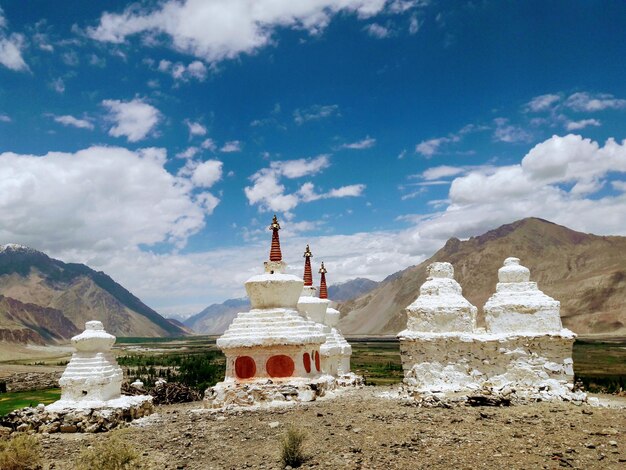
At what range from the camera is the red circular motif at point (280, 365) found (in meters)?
17.9

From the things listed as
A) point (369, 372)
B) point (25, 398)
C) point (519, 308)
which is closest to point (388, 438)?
point (519, 308)

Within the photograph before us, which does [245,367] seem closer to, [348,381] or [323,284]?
[348,381]

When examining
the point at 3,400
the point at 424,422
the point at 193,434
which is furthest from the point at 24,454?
the point at 3,400

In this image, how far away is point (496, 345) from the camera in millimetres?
16359

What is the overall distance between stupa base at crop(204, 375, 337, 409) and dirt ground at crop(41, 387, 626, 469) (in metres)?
1.15

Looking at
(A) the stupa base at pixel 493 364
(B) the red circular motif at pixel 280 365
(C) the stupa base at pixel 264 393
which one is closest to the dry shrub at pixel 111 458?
(C) the stupa base at pixel 264 393

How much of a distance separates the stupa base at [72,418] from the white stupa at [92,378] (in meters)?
0.04

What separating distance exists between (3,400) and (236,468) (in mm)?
27358

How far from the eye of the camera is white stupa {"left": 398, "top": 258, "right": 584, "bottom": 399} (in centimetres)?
1596

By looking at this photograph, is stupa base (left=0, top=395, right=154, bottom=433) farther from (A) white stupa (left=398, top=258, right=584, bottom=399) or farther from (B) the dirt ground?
(A) white stupa (left=398, top=258, right=584, bottom=399)

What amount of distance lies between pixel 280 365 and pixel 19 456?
7.88 metres

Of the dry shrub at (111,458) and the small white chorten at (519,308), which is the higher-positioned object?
the small white chorten at (519,308)

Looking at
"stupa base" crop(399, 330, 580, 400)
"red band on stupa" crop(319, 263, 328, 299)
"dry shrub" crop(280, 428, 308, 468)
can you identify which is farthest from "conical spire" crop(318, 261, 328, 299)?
"dry shrub" crop(280, 428, 308, 468)

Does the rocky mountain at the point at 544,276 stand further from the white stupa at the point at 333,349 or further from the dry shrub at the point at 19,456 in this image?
the dry shrub at the point at 19,456
